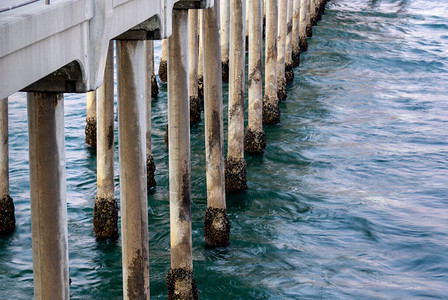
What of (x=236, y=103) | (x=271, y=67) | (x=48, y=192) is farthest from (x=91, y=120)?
(x=48, y=192)

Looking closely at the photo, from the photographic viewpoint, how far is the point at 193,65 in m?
16.4

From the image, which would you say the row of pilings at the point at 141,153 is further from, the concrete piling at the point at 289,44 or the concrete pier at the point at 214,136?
the concrete piling at the point at 289,44

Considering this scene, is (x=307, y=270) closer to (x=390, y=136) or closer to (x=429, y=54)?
(x=390, y=136)

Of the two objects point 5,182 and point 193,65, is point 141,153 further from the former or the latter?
point 193,65

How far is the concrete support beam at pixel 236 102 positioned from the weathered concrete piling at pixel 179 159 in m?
3.18

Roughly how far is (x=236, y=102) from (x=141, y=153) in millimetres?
5283

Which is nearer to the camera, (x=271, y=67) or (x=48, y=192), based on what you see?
(x=48, y=192)

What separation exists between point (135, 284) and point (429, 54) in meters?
20.4

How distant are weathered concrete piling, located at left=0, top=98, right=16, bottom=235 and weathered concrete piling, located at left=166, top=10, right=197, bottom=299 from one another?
309 centimetres

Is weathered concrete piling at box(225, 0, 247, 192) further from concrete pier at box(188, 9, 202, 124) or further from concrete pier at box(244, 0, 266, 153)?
concrete pier at box(188, 9, 202, 124)

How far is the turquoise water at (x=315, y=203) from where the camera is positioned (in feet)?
36.3

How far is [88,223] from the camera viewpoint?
41.3 ft

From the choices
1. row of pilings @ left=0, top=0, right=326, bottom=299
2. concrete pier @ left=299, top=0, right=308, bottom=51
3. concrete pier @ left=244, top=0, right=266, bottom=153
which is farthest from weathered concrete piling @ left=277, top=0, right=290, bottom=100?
concrete pier @ left=299, top=0, right=308, bottom=51

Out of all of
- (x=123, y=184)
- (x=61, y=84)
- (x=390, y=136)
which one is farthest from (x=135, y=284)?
(x=390, y=136)
